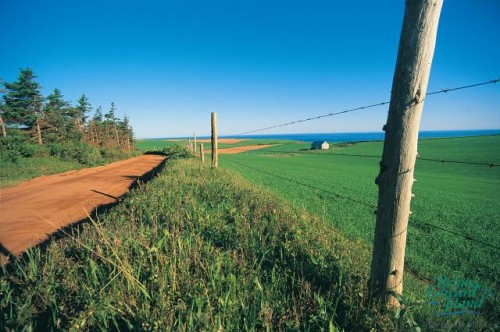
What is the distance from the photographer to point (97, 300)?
2541 millimetres

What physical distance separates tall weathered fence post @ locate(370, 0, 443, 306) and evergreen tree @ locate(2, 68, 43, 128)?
44.9 meters

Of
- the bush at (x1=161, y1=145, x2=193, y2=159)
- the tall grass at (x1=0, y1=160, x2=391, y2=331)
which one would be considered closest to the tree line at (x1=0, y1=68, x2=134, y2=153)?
the bush at (x1=161, y1=145, x2=193, y2=159)

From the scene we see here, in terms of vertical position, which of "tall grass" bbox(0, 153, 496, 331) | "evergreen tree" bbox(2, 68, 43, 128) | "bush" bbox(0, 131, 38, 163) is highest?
"evergreen tree" bbox(2, 68, 43, 128)

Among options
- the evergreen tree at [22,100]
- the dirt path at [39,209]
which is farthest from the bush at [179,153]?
the evergreen tree at [22,100]

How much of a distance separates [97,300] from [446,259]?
6.30 metres

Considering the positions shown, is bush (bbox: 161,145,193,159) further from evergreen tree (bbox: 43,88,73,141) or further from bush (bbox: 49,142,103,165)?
evergreen tree (bbox: 43,88,73,141)

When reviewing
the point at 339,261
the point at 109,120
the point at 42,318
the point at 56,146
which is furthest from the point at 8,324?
the point at 109,120

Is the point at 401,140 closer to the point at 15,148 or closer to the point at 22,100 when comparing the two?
the point at 15,148

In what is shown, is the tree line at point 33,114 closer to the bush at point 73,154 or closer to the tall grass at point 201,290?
the bush at point 73,154

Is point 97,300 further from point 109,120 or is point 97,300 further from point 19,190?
point 109,120

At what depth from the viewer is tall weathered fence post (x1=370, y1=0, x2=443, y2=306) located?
213cm

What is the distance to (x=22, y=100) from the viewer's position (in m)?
34.2

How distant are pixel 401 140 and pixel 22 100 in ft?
158

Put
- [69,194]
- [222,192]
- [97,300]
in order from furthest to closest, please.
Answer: [69,194]
[222,192]
[97,300]
